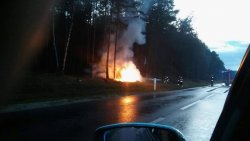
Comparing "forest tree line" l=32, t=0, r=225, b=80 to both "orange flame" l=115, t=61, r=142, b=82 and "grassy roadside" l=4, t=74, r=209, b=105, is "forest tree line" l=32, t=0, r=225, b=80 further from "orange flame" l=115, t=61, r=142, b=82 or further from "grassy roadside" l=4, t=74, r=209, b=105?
"grassy roadside" l=4, t=74, r=209, b=105

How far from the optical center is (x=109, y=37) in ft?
165

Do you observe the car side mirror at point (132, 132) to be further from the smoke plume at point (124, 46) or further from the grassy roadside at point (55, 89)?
the smoke plume at point (124, 46)

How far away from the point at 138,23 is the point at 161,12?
14251 millimetres

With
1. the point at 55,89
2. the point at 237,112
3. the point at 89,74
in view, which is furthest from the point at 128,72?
the point at 237,112

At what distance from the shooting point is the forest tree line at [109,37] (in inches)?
2040

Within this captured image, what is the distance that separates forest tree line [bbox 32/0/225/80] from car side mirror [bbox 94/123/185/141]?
4070cm

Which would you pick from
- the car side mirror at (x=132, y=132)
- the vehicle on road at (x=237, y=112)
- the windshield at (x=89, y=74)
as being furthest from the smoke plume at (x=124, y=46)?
the vehicle on road at (x=237, y=112)

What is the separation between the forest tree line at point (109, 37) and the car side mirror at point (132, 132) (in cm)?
4070

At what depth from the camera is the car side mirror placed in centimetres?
315

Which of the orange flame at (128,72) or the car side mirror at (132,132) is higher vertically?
the orange flame at (128,72)

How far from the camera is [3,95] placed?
25.5 meters

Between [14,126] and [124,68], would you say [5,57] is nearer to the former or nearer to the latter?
[124,68]

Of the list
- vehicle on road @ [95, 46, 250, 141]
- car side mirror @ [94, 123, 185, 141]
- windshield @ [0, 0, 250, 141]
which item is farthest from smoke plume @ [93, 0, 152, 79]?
vehicle on road @ [95, 46, 250, 141]

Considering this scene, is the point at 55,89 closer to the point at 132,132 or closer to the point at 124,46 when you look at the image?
the point at 132,132
